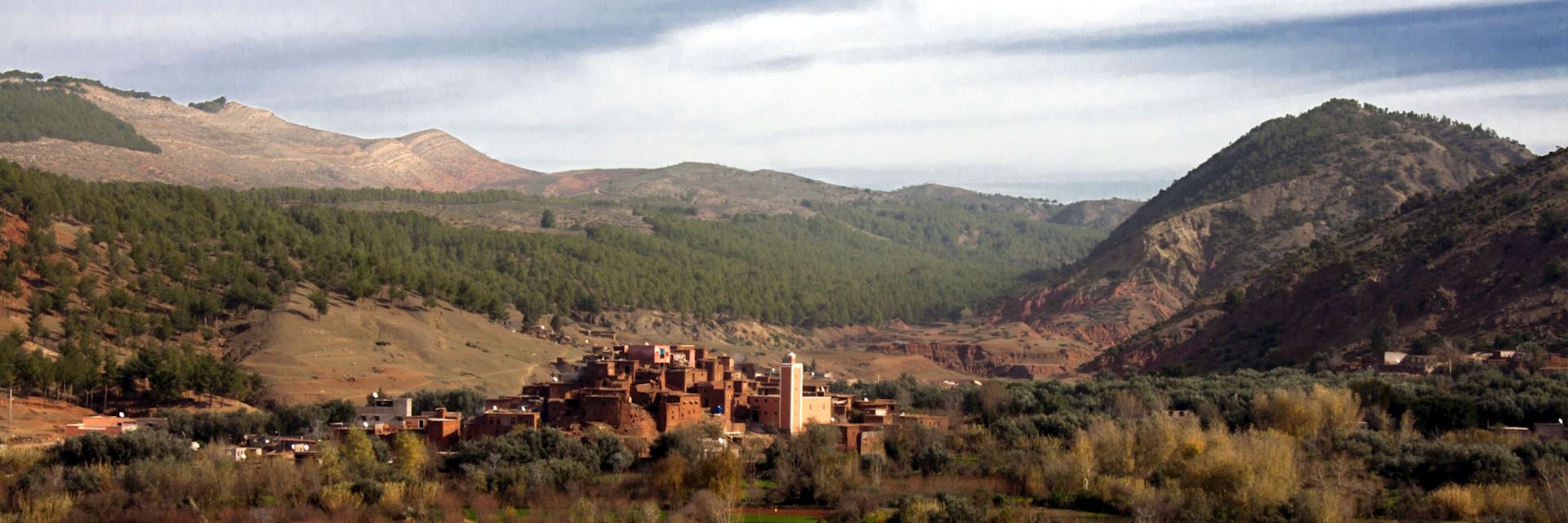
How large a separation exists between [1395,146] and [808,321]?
153ft

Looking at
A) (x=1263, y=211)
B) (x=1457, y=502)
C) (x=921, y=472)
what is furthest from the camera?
(x=1263, y=211)

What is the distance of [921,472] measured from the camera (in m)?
55.0

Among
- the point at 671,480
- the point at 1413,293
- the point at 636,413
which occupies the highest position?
the point at 1413,293

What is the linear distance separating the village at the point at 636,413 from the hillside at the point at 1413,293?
83.3 feet

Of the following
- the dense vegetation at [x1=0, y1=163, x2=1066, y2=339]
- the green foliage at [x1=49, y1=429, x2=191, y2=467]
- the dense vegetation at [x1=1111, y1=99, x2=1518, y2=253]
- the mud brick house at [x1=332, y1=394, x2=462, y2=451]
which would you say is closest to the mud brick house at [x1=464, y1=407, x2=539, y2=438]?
the mud brick house at [x1=332, y1=394, x2=462, y2=451]

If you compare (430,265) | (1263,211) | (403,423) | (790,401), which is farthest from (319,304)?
(1263,211)

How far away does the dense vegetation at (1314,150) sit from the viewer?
139 metres

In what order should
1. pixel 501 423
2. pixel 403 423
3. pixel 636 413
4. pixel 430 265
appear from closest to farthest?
1. pixel 501 423
2. pixel 636 413
3. pixel 403 423
4. pixel 430 265

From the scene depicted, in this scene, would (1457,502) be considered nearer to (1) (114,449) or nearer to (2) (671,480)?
(2) (671,480)

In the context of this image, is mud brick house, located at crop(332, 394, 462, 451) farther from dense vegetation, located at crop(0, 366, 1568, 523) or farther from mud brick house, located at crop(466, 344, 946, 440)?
dense vegetation, located at crop(0, 366, 1568, 523)

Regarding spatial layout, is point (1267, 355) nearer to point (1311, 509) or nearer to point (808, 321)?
point (1311, 509)

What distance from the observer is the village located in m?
57.0

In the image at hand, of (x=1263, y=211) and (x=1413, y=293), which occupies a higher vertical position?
(x=1263, y=211)

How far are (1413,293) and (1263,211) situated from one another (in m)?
51.9
